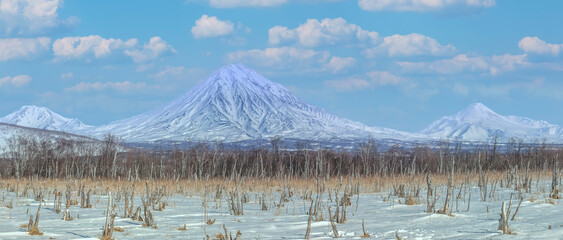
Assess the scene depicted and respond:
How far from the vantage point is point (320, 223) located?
12.8 metres

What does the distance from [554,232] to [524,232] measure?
506 mm

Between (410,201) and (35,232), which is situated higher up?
(410,201)

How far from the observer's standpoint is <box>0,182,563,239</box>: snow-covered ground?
1088cm

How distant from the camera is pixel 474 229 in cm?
1094

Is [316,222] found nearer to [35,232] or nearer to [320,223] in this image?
[320,223]

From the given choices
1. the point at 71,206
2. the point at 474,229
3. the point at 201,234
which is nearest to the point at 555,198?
the point at 474,229

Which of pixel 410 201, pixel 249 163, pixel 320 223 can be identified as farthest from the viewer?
pixel 249 163

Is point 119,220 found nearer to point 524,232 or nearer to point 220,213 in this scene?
point 220,213

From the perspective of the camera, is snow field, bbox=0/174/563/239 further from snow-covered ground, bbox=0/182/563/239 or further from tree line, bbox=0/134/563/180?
tree line, bbox=0/134/563/180

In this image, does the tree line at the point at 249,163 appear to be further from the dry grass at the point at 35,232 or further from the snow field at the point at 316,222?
the dry grass at the point at 35,232

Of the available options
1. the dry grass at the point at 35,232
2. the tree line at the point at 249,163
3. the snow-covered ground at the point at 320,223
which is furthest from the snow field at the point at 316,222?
the tree line at the point at 249,163

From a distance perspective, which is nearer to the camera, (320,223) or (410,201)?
(320,223)

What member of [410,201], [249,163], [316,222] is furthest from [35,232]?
[249,163]

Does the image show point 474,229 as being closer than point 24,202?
Yes
